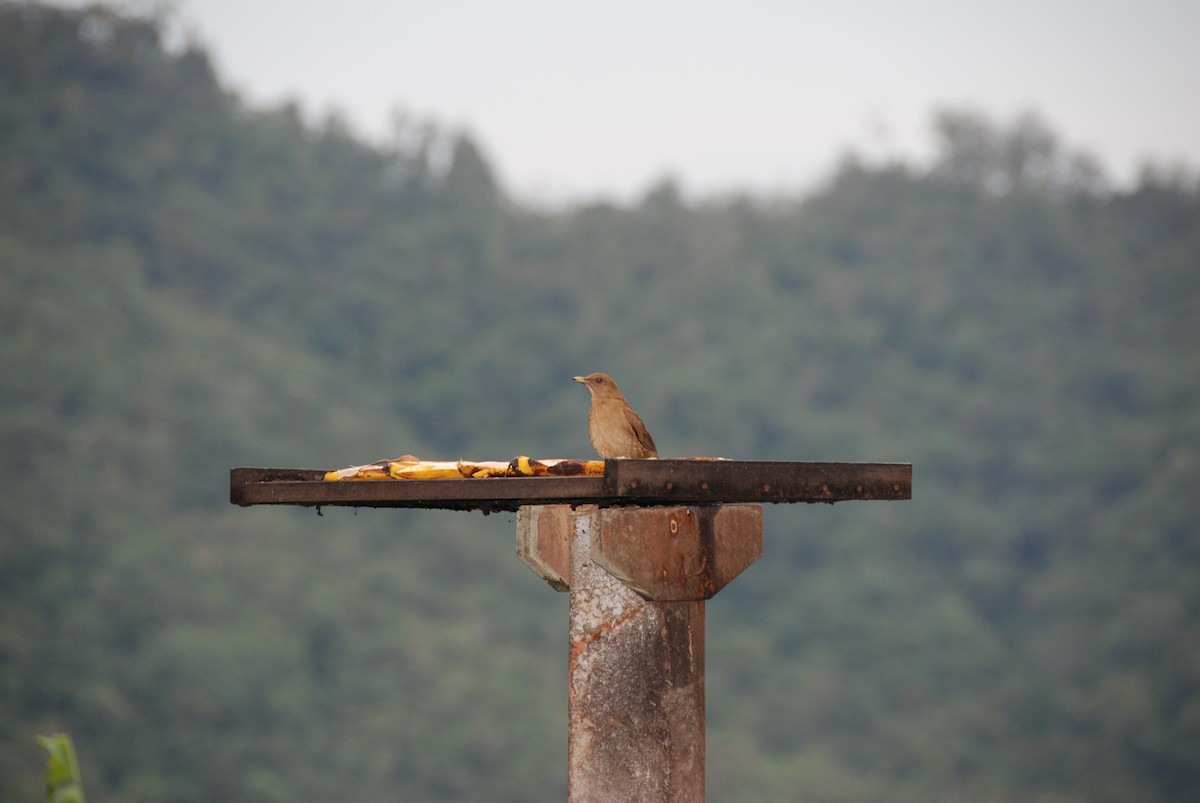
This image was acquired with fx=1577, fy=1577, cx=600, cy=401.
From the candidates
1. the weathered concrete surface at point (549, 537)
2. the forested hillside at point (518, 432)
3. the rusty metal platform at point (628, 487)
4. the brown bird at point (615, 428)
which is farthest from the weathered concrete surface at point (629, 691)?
the forested hillside at point (518, 432)

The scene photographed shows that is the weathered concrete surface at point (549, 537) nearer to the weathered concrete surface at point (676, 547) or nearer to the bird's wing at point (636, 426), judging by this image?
the weathered concrete surface at point (676, 547)

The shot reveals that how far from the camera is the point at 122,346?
4234 centimetres

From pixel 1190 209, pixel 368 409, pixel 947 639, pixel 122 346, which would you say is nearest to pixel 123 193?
pixel 122 346

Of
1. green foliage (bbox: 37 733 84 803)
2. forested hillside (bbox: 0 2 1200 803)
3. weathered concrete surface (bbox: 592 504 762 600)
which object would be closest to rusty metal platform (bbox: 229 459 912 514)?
weathered concrete surface (bbox: 592 504 762 600)

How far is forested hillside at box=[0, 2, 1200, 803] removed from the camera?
3719cm

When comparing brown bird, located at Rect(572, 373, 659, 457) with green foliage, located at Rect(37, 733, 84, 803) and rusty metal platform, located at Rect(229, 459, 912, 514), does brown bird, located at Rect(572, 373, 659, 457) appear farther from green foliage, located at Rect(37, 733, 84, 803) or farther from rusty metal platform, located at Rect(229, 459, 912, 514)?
green foliage, located at Rect(37, 733, 84, 803)

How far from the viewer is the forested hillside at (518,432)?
3719 cm

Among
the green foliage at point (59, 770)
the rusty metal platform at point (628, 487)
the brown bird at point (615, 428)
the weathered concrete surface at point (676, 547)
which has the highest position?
the brown bird at point (615, 428)

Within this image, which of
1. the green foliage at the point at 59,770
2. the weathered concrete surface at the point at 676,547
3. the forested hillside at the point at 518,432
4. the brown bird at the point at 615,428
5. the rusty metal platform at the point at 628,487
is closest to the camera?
the green foliage at the point at 59,770

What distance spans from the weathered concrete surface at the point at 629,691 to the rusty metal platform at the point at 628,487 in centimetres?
30

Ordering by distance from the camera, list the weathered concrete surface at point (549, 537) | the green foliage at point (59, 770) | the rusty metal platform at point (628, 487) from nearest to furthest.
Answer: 1. the green foliage at point (59, 770)
2. the rusty metal platform at point (628, 487)
3. the weathered concrete surface at point (549, 537)

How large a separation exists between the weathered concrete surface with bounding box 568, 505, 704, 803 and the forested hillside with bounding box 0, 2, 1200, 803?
90.3ft

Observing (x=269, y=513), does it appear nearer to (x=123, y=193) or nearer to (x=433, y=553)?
(x=433, y=553)

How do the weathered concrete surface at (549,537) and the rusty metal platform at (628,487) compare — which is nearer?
the rusty metal platform at (628,487)
